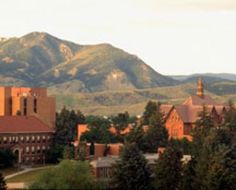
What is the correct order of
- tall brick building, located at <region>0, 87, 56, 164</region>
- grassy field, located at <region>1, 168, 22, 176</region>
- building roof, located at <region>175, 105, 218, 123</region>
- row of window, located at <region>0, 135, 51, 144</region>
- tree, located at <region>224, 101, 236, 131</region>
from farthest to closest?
building roof, located at <region>175, 105, 218, 123</region>
tall brick building, located at <region>0, 87, 56, 164</region>
tree, located at <region>224, 101, 236, 131</region>
row of window, located at <region>0, 135, 51, 144</region>
grassy field, located at <region>1, 168, 22, 176</region>

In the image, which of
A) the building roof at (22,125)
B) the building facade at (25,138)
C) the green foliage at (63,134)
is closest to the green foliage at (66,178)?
the green foliage at (63,134)

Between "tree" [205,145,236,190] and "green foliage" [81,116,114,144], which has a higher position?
"green foliage" [81,116,114,144]

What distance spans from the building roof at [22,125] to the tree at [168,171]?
38.9m

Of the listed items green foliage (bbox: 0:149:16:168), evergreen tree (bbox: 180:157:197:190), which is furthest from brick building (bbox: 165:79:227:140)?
evergreen tree (bbox: 180:157:197:190)

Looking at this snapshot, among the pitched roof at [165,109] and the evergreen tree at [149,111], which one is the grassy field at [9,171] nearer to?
the evergreen tree at [149,111]

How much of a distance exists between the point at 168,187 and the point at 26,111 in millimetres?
54920

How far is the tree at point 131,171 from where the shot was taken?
81.3m

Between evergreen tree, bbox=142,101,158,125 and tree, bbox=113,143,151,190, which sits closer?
tree, bbox=113,143,151,190

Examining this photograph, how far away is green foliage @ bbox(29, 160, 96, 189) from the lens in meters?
66.4

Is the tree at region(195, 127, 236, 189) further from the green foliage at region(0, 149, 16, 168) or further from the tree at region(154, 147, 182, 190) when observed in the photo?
the green foliage at region(0, 149, 16, 168)

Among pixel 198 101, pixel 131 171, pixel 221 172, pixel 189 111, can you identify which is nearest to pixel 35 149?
pixel 189 111

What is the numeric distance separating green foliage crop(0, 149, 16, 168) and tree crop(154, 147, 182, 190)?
96.9 feet

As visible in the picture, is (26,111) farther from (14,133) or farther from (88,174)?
(88,174)

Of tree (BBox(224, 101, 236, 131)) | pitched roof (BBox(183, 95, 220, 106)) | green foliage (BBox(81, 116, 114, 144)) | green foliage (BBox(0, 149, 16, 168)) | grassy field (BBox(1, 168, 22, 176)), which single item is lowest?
grassy field (BBox(1, 168, 22, 176))
